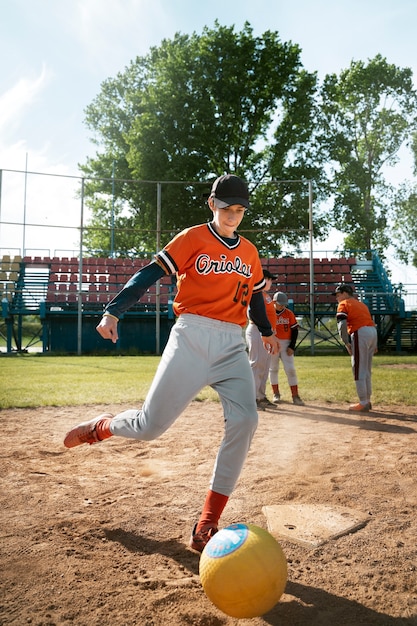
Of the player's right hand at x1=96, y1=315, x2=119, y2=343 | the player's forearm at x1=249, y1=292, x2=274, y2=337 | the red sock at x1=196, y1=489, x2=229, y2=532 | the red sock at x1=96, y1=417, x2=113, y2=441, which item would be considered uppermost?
the player's forearm at x1=249, y1=292, x2=274, y2=337

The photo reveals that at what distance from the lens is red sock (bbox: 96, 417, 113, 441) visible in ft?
11.9

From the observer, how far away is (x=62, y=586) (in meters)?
2.60

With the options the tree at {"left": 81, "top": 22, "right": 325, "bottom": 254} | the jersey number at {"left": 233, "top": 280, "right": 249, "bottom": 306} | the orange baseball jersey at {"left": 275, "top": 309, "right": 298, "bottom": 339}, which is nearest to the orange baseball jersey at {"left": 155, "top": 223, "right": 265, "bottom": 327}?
the jersey number at {"left": 233, "top": 280, "right": 249, "bottom": 306}

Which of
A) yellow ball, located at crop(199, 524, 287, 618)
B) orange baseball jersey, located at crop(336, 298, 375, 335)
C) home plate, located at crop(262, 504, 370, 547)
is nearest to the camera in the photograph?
yellow ball, located at crop(199, 524, 287, 618)

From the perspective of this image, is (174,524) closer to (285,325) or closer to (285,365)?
(285,365)

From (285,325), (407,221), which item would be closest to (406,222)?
(407,221)

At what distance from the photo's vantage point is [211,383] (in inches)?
130

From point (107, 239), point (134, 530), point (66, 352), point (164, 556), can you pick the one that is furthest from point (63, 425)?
point (107, 239)

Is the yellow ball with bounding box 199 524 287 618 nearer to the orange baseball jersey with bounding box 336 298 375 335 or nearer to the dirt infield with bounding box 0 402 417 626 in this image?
the dirt infield with bounding box 0 402 417 626

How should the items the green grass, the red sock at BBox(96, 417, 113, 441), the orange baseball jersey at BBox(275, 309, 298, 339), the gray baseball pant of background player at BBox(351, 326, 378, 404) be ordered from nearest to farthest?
the red sock at BBox(96, 417, 113, 441) → the gray baseball pant of background player at BBox(351, 326, 378, 404) → the green grass → the orange baseball jersey at BBox(275, 309, 298, 339)

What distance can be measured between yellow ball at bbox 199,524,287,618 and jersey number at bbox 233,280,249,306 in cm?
147

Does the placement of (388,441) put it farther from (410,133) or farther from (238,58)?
(410,133)

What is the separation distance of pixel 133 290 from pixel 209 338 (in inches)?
23.1

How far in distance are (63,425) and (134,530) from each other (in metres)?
3.70
